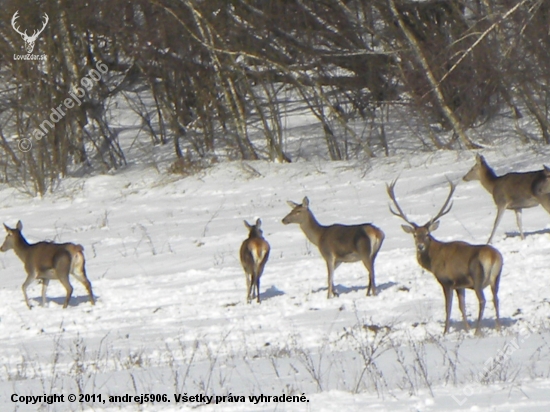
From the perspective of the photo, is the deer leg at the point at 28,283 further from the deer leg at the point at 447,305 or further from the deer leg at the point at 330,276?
the deer leg at the point at 447,305

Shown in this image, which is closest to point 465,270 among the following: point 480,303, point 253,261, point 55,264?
point 480,303

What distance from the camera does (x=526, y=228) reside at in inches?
567

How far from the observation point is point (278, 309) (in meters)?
10.7

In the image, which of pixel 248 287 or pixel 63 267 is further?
pixel 63 267

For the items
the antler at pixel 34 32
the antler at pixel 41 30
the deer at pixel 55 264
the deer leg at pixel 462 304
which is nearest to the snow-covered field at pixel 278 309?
the deer leg at pixel 462 304

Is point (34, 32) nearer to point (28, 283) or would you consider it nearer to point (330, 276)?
point (28, 283)

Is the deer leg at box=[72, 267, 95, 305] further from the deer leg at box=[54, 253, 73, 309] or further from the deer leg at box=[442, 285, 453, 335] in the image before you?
the deer leg at box=[442, 285, 453, 335]

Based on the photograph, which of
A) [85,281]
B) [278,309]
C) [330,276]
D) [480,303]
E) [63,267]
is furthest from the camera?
[63,267]

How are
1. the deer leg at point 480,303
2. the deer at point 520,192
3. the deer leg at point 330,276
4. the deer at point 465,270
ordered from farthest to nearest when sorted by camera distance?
the deer at point 520,192, the deer leg at point 330,276, the deer at point 465,270, the deer leg at point 480,303

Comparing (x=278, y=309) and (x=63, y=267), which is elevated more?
(x=63, y=267)

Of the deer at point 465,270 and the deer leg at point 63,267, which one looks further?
the deer leg at point 63,267

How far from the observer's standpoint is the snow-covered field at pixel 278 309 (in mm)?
6000

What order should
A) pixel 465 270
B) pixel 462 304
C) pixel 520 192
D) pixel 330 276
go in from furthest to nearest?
pixel 520 192, pixel 330 276, pixel 462 304, pixel 465 270

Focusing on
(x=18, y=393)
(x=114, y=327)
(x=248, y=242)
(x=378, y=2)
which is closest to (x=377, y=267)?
(x=248, y=242)
